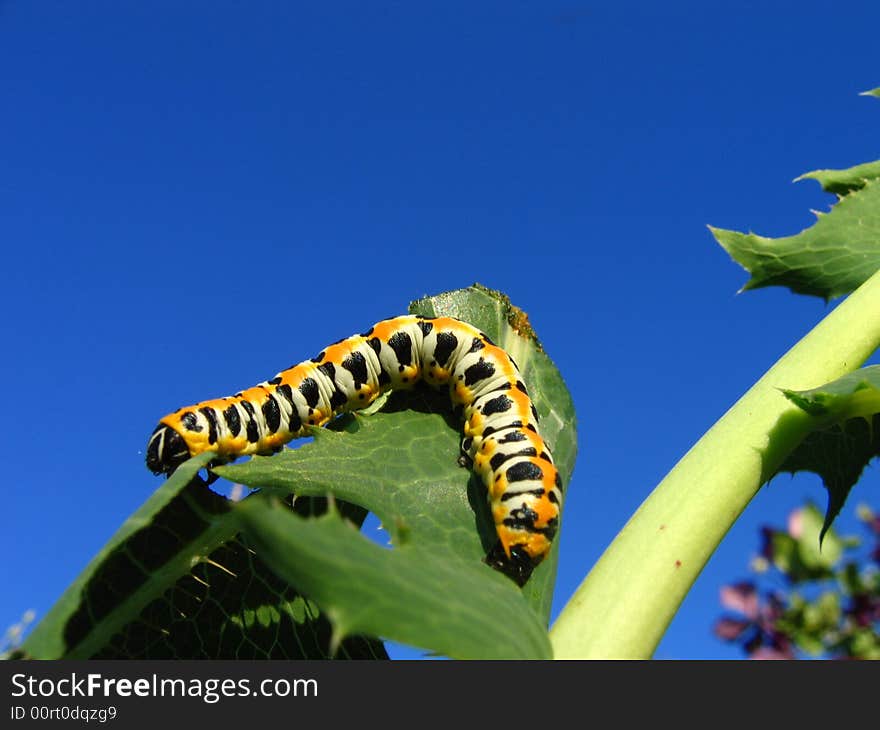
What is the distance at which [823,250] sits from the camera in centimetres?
401

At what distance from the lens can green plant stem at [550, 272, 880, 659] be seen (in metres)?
2.14

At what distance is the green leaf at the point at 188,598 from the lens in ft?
7.90

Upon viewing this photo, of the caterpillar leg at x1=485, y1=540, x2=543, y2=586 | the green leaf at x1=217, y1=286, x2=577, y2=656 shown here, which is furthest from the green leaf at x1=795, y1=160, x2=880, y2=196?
the caterpillar leg at x1=485, y1=540, x2=543, y2=586

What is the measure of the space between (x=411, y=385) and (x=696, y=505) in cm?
273

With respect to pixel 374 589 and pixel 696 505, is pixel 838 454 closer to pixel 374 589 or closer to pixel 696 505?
pixel 696 505

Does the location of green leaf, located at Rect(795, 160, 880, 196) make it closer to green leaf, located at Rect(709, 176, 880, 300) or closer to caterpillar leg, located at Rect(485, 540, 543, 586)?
green leaf, located at Rect(709, 176, 880, 300)

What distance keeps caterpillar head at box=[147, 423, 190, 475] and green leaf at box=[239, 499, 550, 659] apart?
2918 mm

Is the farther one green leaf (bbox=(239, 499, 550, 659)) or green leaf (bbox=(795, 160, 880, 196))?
green leaf (bbox=(795, 160, 880, 196))

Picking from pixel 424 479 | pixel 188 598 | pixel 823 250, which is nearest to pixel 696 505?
pixel 424 479

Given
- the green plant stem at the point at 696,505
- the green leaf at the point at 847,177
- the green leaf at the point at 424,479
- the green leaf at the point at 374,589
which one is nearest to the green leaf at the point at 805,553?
the green leaf at the point at 847,177

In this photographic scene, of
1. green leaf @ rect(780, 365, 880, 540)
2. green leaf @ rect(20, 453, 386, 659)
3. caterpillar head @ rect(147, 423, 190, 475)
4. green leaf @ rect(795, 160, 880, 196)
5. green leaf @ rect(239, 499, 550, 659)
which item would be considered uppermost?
green leaf @ rect(795, 160, 880, 196)

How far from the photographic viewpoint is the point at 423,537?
2.83 metres

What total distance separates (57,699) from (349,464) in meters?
1.20

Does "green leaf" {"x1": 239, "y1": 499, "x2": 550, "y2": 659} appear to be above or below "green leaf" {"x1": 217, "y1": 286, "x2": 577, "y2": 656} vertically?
below
